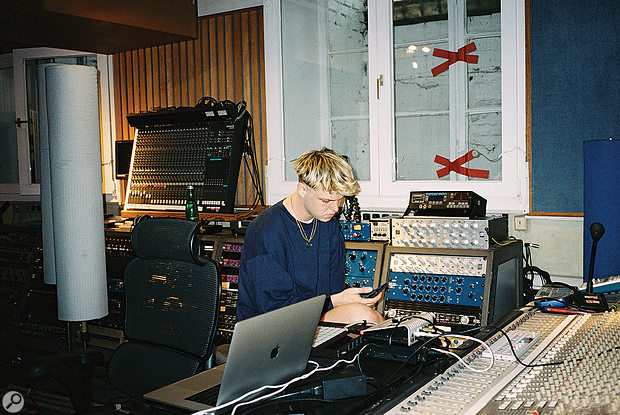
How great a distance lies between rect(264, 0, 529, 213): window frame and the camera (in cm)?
346

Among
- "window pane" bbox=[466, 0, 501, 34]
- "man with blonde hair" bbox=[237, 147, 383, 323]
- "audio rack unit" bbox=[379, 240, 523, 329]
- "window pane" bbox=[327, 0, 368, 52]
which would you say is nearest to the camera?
"man with blonde hair" bbox=[237, 147, 383, 323]

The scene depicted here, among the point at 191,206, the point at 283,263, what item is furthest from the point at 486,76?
the point at 191,206

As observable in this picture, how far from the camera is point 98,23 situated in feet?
13.0

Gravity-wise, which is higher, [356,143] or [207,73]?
[207,73]

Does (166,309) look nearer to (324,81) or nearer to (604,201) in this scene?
(604,201)

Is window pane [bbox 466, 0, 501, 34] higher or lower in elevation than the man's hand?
higher

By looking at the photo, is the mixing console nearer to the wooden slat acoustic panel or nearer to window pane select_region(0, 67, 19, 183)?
the wooden slat acoustic panel

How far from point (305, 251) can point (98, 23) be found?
8.11 ft

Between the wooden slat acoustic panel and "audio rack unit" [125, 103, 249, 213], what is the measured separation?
300mm

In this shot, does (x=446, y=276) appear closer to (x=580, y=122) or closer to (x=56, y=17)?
(x=580, y=122)

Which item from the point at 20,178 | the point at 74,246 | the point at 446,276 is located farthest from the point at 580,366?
the point at 20,178

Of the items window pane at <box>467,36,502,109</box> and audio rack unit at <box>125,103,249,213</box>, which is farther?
audio rack unit at <box>125,103,249,213</box>

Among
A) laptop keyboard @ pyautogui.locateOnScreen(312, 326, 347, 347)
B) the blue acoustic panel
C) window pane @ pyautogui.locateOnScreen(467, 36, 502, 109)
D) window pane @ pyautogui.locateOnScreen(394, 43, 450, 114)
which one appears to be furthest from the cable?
laptop keyboard @ pyautogui.locateOnScreen(312, 326, 347, 347)

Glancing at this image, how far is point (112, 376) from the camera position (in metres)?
2.45
